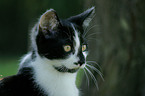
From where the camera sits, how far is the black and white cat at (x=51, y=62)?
1995mm

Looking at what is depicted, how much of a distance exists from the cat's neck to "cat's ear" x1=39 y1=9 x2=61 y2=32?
12.5 inches

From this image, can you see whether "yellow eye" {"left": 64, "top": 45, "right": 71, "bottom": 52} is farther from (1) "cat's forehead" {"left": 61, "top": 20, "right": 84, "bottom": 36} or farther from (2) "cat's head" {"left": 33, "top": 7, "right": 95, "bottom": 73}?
(1) "cat's forehead" {"left": 61, "top": 20, "right": 84, "bottom": 36}

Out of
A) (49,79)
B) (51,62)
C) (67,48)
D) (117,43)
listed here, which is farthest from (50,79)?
(117,43)

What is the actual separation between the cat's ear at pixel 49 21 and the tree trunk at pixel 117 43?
177 centimetres

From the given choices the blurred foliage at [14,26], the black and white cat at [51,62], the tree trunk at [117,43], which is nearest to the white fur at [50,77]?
the black and white cat at [51,62]

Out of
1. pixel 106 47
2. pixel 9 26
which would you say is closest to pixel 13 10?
pixel 9 26

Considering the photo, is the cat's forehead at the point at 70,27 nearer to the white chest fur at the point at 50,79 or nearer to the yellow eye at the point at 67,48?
the yellow eye at the point at 67,48

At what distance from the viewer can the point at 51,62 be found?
2.07 meters

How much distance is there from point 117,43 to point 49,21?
2.12 m

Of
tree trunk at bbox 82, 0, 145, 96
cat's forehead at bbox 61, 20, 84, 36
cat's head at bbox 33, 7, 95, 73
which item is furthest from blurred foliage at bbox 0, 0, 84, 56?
cat's head at bbox 33, 7, 95, 73

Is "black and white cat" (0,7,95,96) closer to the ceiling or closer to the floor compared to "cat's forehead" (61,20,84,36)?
closer to the floor

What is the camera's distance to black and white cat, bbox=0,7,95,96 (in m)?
2.00

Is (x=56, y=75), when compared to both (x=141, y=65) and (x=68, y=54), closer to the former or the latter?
(x=68, y=54)

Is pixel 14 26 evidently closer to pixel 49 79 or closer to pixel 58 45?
pixel 49 79
